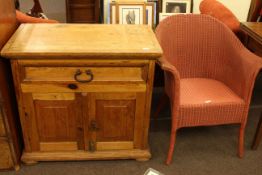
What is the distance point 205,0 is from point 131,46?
117cm

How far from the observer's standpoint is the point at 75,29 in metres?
1.83

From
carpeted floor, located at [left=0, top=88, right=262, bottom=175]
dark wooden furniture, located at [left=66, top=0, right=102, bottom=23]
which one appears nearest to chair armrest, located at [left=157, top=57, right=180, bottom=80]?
carpeted floor, located at [left=0, top=88, right=262, bottom=175]

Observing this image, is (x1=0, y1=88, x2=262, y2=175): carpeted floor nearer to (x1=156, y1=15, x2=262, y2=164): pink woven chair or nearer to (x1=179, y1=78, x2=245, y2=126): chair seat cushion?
(x1=156, y1=15, x2=262, y2=164): pink woven chair

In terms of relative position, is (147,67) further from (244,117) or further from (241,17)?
(241,17)

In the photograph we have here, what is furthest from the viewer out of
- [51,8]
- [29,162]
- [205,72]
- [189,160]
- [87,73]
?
[51,8]

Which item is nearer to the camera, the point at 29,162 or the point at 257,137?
the point at 29,162

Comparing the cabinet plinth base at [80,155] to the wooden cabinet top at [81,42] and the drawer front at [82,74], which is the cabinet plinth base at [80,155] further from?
the wooden cabinet top at [81,42]

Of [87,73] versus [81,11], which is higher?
[87,73]

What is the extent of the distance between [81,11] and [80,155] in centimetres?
196

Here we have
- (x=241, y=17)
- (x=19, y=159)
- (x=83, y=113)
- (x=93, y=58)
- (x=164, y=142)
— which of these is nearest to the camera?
(x=93, y=58)

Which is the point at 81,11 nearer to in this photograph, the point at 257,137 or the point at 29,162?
the point at 29,162

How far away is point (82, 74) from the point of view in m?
1.64

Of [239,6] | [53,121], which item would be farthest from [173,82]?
[239,6]

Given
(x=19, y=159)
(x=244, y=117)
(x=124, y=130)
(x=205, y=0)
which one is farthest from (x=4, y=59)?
(x=205, y=0)
